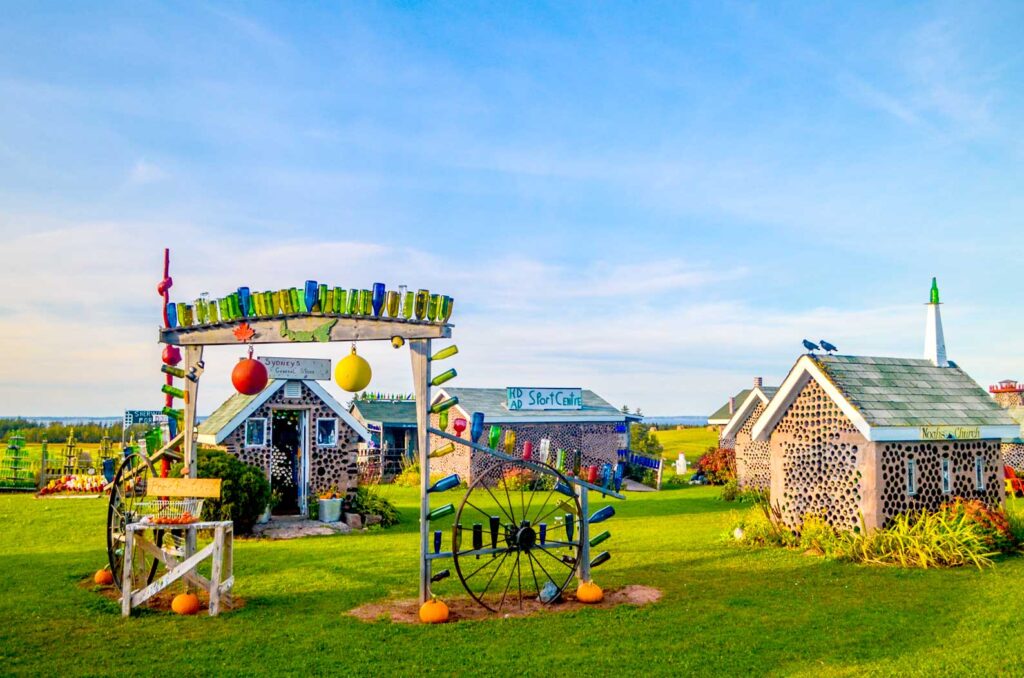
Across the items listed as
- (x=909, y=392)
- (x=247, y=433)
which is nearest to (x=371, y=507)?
(x=247, y=433)

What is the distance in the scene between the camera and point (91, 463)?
3059 centimetres

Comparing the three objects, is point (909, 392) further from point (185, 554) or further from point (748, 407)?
point (748, 407)

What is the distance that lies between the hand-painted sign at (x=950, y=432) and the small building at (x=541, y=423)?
17.3 metres

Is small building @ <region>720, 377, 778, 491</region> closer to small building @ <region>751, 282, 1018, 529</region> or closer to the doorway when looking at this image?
small building @ <region>751, 282, 1018, 529</region>

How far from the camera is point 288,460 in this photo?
21953 millimetres

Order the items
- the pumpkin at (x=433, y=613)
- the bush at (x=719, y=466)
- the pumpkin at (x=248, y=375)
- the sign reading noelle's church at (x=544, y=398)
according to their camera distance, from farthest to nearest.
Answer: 1. the bush at (x=719, y=466)
2. the sign reading noelle's church at (x=544, y=398)
3. the pumpkin at (x=248, y=375)
4. the pumpkin at (x=433, y=613)

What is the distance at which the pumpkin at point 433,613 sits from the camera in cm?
1042

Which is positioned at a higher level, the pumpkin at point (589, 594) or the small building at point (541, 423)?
the small building at point (541, 423)

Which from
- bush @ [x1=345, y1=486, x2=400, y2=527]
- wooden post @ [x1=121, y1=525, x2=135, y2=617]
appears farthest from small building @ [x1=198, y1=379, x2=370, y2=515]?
wooden post @ [x1=121, y1=525, x2=135, y2=617]

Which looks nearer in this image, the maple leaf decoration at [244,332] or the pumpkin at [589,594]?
the pumpkin at [589,594]

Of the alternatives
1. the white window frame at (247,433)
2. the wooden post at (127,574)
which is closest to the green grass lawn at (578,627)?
the wooden post at (127,574)

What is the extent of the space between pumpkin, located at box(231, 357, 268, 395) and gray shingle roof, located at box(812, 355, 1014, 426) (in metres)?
11.2

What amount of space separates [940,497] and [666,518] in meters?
7.87

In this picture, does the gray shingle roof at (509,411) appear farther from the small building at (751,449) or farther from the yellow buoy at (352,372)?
the yellow buoy at (352,372)
